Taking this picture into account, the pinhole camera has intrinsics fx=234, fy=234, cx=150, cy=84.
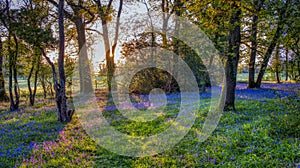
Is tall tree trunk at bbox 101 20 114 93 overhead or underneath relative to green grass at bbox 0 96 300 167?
overhead

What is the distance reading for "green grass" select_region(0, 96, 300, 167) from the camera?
5.01m

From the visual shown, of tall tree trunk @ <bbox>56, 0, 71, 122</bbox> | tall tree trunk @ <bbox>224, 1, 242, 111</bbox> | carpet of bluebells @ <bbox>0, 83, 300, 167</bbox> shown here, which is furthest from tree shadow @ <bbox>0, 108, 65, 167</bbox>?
tall tree trunk @ <bbox>224, 1, 242, 111</bbox>

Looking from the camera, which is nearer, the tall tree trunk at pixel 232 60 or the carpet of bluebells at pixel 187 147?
the carpet of bluebells at pixel 187 147

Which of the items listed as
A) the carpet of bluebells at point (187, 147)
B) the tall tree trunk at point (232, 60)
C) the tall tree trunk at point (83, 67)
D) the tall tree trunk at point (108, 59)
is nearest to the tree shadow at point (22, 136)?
the carpet of bluebells at point (187, 147)

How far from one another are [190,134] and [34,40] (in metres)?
8.37

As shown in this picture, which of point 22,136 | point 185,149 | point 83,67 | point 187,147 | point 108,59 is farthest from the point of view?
point 83,67

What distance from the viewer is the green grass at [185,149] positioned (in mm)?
5012

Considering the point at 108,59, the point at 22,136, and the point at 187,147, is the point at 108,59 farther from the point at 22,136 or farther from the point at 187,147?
the point at 187,147

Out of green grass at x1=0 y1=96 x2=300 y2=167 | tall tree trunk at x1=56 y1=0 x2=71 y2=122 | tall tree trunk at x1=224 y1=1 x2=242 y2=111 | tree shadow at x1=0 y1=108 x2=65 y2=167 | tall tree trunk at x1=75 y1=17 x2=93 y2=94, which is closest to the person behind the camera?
green grass at x1=0 y1=96 x2=300 y2=167

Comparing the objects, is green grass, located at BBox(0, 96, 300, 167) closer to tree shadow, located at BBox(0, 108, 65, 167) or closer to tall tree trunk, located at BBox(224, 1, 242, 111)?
tree shadow, located at BBox(0, 108, 65, 167)

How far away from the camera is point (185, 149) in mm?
5895

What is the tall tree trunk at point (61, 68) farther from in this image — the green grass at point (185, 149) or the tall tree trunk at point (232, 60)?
the tall tree trunk at point (232, 60)

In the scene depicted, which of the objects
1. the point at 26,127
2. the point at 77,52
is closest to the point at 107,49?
the point at 77,52

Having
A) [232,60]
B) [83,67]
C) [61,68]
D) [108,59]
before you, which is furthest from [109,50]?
[232,60]
